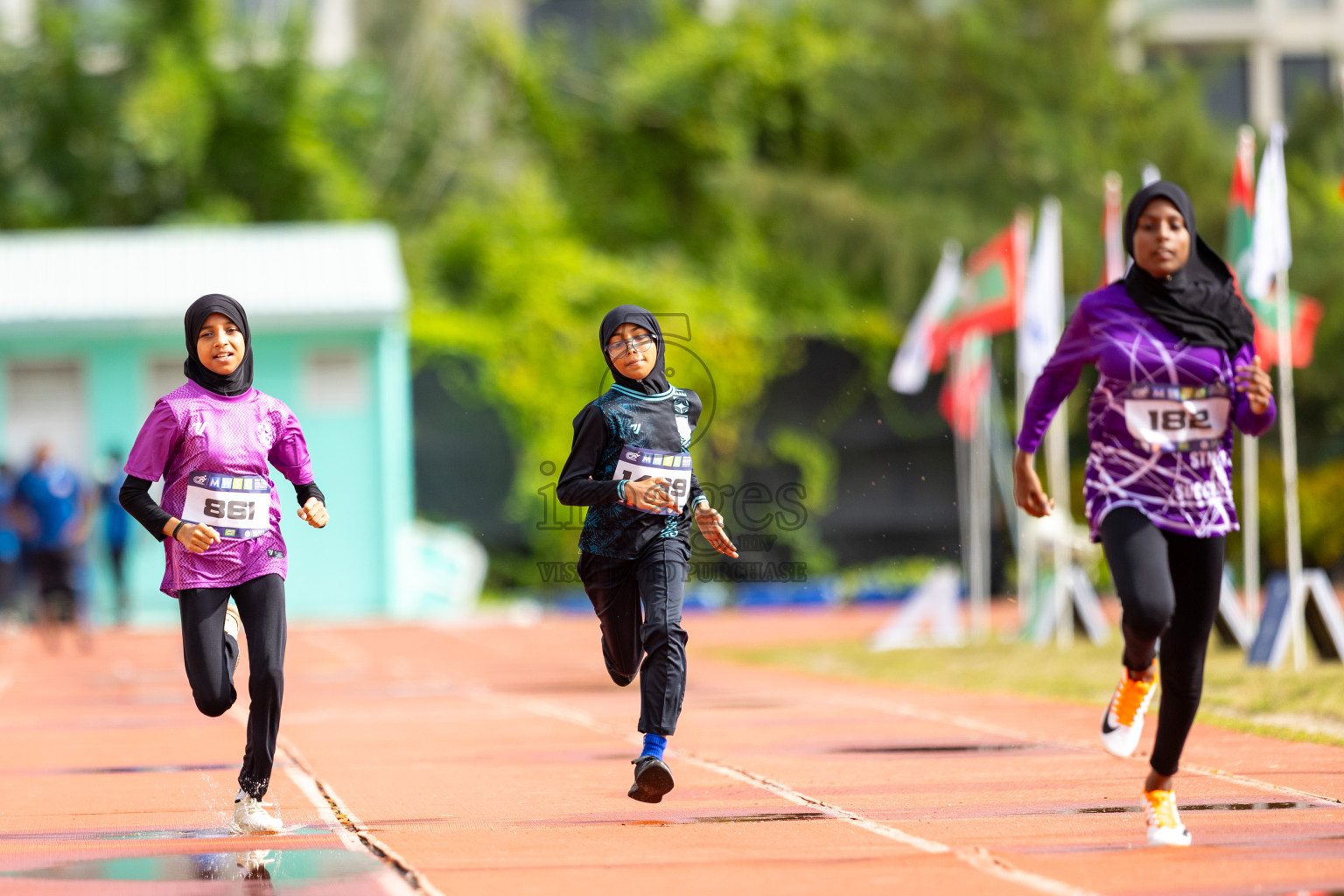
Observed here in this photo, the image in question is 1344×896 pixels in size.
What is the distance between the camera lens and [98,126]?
117 ft

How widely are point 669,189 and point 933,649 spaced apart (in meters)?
21.6

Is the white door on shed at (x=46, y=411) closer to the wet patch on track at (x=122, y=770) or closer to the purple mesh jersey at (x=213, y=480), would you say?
the wet patch on track at (x=122, y=770)

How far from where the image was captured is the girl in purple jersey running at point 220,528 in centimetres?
704

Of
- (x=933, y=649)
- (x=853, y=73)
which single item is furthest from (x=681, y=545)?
(x=853, y=73)

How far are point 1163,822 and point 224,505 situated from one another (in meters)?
3.36

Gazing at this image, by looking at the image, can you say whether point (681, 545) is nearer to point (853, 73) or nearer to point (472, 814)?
point (472, 814)

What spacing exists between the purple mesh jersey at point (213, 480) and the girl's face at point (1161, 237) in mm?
3152

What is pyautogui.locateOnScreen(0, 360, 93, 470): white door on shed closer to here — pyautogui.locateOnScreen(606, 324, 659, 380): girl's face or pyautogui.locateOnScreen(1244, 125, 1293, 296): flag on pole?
pyautogui.locateOnScreen(1244, 125, 1293, 296): flag on pole

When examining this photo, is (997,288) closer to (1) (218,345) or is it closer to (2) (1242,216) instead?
(2) (1242,216)

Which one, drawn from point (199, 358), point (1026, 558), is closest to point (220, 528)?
point (199, 358)

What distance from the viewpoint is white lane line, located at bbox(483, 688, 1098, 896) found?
18.6 feet

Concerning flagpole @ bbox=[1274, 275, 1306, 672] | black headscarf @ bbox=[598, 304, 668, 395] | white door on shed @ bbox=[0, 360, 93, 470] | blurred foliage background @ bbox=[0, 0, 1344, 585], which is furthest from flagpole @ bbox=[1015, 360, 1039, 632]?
white door on shed @ bbox=[0, 360, 93, 470]

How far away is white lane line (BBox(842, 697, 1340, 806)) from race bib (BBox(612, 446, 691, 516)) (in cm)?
251

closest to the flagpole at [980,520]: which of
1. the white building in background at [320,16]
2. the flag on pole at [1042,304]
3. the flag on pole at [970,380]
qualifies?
the flag on pole at [970,380]
